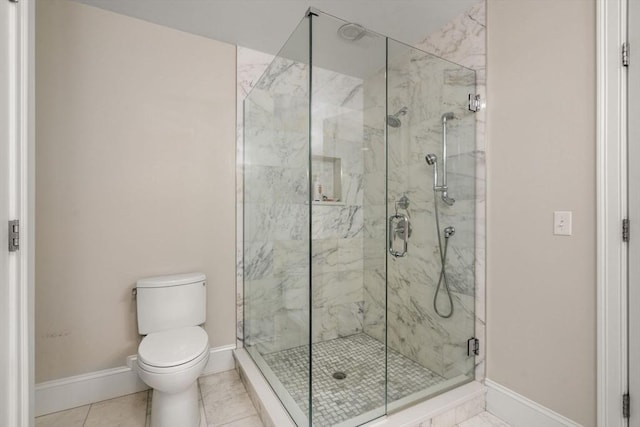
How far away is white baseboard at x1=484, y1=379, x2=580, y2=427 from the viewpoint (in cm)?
153

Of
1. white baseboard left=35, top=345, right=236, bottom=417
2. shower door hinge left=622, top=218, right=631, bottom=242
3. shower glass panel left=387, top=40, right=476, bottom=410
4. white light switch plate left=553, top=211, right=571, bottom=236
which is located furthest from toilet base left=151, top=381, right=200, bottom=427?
shower door hinge left=622, top=218, right=631, bottom=242

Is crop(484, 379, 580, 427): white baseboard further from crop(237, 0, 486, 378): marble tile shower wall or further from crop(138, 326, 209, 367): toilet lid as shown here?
crop(138, 326, 209, 367): toilet lid

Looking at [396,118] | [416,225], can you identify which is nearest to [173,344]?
[416,225]

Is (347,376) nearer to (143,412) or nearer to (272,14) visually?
(143,412)

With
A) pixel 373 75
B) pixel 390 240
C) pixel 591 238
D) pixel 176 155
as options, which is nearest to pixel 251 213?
pixel 176 155

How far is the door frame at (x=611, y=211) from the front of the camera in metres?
1.31

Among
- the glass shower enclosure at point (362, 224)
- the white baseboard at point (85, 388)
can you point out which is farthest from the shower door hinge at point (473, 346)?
the white baseboard at point (85, 388)

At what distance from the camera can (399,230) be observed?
5.62 feet

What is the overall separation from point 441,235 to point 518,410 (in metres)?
1.01

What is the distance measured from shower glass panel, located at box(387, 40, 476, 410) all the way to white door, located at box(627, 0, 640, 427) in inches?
28.0

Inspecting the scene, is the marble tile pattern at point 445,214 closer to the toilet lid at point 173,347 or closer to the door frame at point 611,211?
the door frame at point 611,211

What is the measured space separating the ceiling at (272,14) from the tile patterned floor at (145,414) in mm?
2436

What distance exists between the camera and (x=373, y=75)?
1701mm

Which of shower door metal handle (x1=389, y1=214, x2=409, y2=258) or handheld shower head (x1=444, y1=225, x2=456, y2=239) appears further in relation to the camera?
handheld shower head (x1=444, y1=225, x2=456, y2=239)
